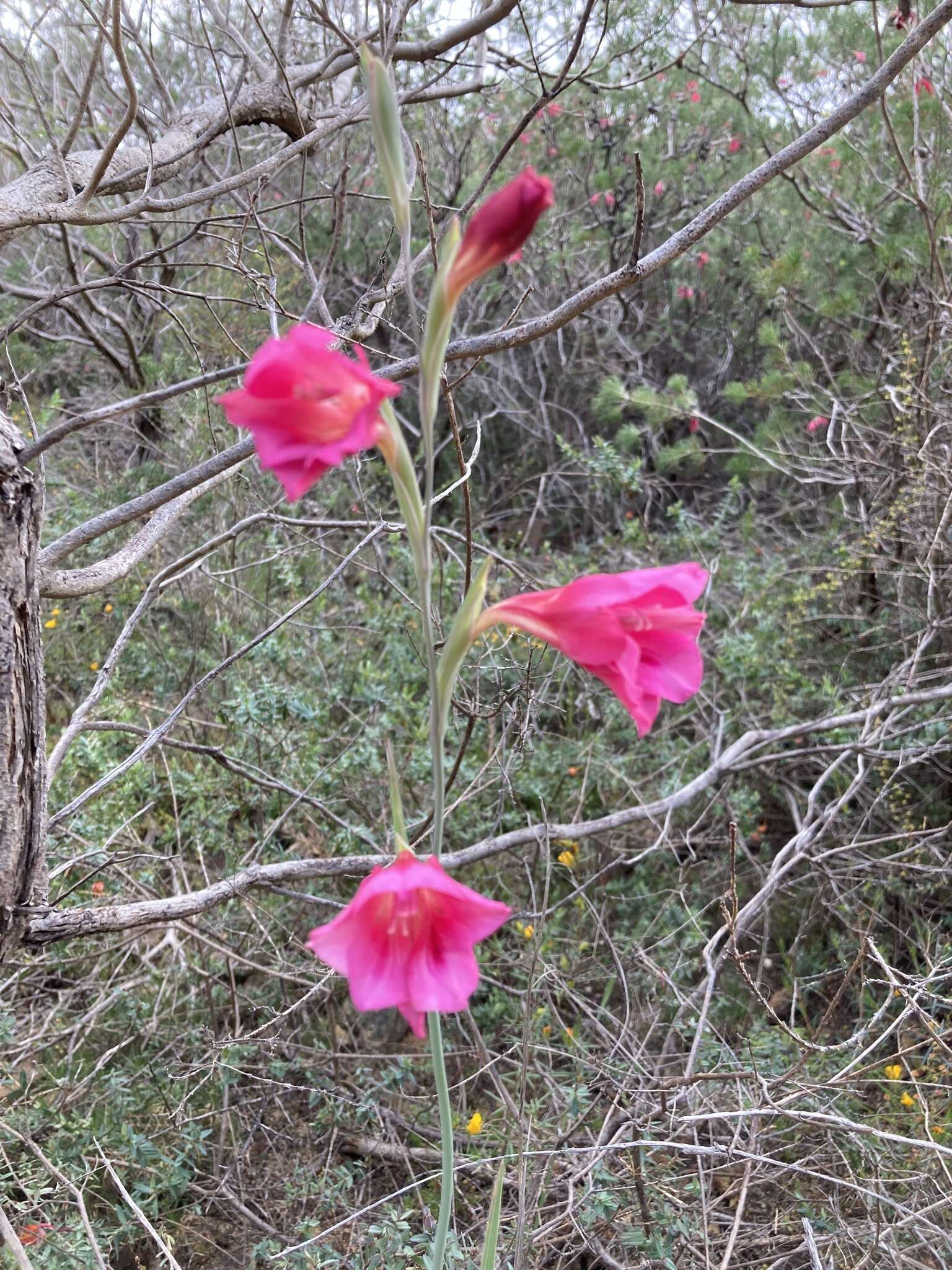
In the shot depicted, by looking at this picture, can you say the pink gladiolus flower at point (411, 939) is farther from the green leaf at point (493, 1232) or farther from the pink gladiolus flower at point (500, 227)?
the pink gladiolus flower at point (500, 227)

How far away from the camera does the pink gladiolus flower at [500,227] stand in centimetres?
99

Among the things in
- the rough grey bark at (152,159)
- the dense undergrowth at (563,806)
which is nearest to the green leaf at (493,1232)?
the dense undergrowth at (563,806)

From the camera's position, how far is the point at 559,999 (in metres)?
2.84

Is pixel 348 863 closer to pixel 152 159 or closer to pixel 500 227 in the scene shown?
pixel 500 227

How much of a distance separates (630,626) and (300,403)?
452 millimetres

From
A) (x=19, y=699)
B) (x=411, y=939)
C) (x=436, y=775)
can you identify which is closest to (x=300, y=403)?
(x=436, y=775)

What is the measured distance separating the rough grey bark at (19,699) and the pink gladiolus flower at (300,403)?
0.62 meters

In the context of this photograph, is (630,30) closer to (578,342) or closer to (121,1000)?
(578,342)

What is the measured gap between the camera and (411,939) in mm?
1120

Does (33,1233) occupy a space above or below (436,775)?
below

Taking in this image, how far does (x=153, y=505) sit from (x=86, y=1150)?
5.01 ft

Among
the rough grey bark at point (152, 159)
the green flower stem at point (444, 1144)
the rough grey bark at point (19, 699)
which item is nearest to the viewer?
the green flower stem at point (444, 1144)

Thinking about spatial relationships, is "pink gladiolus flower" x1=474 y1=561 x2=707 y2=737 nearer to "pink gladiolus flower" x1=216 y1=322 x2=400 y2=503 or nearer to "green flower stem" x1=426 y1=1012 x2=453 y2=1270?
"pink gladiolus flower" x1=216 y1=322 x2=400 y2=503

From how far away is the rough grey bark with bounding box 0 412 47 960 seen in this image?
1.47 meters
